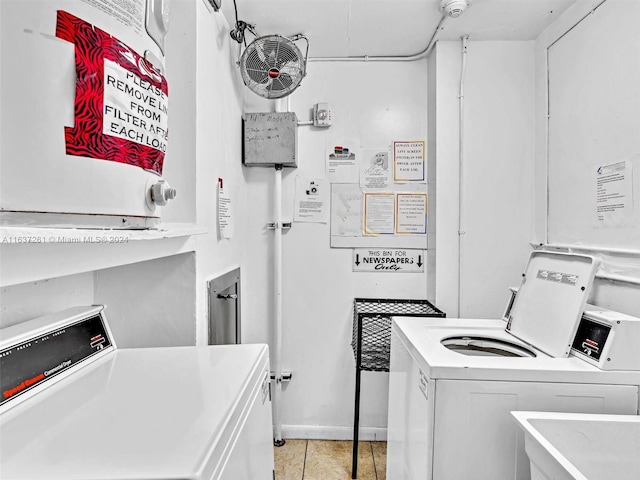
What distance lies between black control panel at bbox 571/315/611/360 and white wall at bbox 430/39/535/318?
0.89 metres

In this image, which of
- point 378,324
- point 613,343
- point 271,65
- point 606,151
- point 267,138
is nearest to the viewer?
point 613,343

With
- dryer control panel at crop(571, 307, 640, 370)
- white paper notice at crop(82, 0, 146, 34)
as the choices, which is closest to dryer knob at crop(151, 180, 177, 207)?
white paper notice at crop(82, 0, 146, 34)

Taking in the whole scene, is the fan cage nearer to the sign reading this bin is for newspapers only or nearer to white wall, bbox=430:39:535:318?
white wall, bbox=430:39:535:318

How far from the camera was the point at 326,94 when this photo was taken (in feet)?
7.61

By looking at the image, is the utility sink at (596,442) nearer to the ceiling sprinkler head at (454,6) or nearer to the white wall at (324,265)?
the white wall at (324,265)

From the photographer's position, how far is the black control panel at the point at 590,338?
115 cm

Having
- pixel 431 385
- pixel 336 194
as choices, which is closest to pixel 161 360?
pixel 431 385

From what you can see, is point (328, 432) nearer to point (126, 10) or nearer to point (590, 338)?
point (590, 338)

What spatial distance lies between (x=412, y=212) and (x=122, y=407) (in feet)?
6.34

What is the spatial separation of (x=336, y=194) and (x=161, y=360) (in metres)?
1.57

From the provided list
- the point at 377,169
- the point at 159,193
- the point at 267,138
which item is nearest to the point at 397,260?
the point at 377,169

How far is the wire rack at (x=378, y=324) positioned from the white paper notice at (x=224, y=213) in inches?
32.9

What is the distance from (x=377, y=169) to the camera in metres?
2.30

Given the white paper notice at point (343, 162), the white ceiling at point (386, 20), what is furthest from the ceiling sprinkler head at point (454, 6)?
the white paper notice at point (343, 162)
